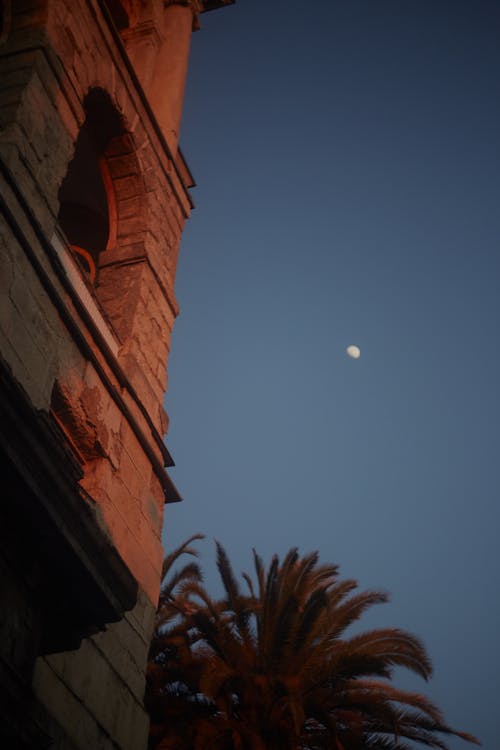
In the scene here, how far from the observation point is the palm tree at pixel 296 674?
11930mm

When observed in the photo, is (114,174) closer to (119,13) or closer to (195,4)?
(119,13)

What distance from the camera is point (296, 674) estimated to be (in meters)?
12.5

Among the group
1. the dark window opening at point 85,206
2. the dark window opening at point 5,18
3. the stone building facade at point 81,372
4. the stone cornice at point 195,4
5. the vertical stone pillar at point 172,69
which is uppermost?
the stone cornice at point 195,4

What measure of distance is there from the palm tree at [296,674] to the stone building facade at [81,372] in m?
5.36

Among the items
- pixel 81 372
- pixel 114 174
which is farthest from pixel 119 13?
pixel 81 372

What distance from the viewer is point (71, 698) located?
213 inches

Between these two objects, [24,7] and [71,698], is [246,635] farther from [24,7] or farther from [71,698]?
[24,7]

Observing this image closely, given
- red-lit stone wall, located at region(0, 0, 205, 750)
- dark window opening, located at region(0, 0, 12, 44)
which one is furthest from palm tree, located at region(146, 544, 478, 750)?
dark window opening, located at region(0, 0, 12, 44)

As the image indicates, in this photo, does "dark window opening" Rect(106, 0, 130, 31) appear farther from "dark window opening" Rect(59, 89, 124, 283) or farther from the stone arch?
the stone arch

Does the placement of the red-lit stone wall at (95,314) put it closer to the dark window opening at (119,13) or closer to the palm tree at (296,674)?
the dark window opening at (119,13)

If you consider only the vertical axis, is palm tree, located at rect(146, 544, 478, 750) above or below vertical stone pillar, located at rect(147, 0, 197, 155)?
below

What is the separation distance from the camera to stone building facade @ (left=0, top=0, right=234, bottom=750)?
351 cm

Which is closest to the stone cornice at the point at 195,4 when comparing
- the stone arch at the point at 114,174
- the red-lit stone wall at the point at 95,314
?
the red-lit stone wall at the point at 95,314

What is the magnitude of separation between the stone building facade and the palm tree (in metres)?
5.36
